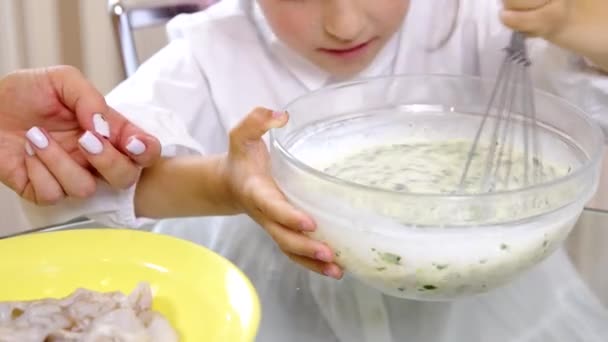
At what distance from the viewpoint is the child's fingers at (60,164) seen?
78cm

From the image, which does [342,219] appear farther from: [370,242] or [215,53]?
[215,53]

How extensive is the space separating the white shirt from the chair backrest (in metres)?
0.23

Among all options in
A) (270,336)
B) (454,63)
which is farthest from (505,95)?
(454,63)

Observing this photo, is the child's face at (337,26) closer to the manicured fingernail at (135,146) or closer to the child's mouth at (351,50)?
the child's mouth at (351,50)

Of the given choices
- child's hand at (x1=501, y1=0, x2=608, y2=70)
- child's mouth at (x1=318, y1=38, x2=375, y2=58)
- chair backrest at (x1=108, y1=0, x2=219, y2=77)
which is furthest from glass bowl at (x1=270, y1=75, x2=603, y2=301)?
chair backrest at (x1=108, y1=0, x2=219, y2=77)

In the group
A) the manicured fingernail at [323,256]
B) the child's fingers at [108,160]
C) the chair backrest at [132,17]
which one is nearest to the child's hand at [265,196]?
the manicured fingernail at [323,256]

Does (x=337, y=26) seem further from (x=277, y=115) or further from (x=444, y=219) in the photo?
(x=444, y=219)

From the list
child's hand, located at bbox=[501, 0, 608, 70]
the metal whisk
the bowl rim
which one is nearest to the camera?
the bowl rim

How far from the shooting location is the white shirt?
64 centimetres

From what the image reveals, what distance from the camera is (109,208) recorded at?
2.72ft

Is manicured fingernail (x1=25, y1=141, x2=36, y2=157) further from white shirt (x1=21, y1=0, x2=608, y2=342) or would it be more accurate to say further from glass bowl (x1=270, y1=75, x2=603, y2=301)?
glass bowl (x1=270, y1=75, x2=603, y2=301)

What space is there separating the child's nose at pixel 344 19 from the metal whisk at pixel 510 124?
0.57ft

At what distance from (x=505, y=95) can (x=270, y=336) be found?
30 centimetres

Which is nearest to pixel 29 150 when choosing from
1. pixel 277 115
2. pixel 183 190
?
pixel 183 190
